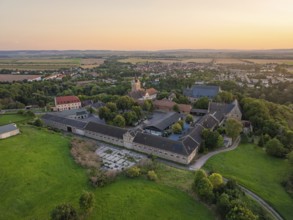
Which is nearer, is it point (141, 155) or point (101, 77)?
point (141, 155)

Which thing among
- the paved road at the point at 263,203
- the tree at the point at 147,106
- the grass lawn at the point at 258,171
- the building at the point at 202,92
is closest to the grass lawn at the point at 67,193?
the paved road at the point at 263,203

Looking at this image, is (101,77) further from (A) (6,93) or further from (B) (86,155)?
(B) (86,155)

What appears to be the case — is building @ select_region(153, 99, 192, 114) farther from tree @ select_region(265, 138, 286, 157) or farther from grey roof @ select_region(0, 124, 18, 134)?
grey roof @ select_region(0, 124, 18, 134)

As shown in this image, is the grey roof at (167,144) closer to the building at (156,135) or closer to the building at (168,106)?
the building at (156,135)

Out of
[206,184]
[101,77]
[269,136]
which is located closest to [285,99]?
[269,136]

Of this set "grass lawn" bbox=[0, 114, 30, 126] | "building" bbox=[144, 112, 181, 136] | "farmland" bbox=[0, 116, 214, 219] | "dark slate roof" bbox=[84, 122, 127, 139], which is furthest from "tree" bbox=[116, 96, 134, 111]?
"grass lawn" bbox=[0, 114, 30, 126]
